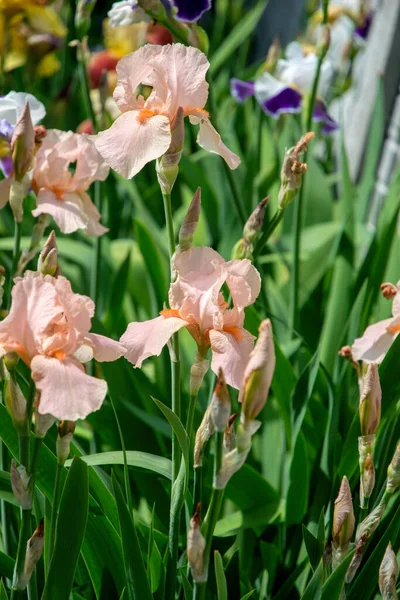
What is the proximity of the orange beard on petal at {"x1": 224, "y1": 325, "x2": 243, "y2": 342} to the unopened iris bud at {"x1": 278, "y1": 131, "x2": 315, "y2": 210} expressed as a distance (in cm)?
19

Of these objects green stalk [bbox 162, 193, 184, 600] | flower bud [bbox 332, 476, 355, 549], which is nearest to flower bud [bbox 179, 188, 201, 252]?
green stalk [bbox 162, 193, 184, 600]

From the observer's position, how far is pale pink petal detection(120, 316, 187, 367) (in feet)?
1.77

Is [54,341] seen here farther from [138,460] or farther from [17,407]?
[138,460]

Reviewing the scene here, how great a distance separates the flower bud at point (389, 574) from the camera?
527mm

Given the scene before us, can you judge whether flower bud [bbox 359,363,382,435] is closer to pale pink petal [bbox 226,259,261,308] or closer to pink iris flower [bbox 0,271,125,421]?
pale pink petal [bbox 226,259,261,308]

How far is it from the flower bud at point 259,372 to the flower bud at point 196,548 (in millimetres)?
73

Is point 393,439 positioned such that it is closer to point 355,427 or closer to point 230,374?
point 355,427

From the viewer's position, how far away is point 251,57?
3.89 metres

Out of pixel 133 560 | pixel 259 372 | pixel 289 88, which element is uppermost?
pixel 259 372

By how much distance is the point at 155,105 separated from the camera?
2.00 feet

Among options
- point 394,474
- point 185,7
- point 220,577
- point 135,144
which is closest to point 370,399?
point 394,474

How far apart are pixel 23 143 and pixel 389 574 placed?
1.52ft

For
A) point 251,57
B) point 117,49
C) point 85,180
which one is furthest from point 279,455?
point 251,57

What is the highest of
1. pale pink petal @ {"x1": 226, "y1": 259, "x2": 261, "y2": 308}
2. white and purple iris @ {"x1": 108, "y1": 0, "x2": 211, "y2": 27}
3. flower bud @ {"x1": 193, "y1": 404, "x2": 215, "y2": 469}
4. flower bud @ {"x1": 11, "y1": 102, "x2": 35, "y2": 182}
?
white and purple iris @ {"x1": 108, "y1": 0, "x2": 211, "y2": 27}
